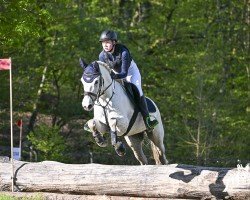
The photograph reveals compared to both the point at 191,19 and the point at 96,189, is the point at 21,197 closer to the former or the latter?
the point at 96,189

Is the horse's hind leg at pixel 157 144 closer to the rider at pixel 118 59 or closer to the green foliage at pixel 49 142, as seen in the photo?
the rider at pixel 118 59

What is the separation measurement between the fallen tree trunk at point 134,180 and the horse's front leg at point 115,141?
1.97 feet

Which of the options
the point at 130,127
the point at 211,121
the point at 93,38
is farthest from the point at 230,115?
the point at 130,127

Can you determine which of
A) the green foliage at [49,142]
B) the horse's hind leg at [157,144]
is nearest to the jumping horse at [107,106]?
the horse's hind leg at [157,144]

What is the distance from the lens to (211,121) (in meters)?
16.6

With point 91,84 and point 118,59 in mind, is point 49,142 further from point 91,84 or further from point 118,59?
point 91,84

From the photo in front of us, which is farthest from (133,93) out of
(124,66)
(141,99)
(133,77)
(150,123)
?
(124,66)

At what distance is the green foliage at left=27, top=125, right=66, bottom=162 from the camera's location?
17000 millimetres

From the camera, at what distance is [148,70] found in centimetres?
2117

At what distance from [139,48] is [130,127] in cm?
1323

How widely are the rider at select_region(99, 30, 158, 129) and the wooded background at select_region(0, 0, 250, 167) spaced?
233 inches

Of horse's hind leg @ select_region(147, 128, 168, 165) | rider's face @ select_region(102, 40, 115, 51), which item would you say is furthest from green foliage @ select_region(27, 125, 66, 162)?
rider's face @ select_region(102, 40, 115, 51)

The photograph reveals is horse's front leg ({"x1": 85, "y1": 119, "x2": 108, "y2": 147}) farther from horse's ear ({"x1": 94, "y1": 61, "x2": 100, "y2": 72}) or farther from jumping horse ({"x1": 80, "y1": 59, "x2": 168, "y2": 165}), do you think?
horse's ear ({"x1": 94, "y1": 61, "x2": 100, "y2": 72})

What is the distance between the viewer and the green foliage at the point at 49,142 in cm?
1700
